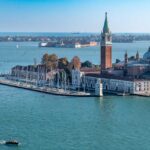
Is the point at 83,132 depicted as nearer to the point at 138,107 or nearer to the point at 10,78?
the point at 138,107

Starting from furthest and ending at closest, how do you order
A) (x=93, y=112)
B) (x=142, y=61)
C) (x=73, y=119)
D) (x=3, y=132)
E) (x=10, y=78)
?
(x=10, y=78)
(x=142, y=61)
(x=93, y=112)
(x=73, y=119)
(x=3, y=132)

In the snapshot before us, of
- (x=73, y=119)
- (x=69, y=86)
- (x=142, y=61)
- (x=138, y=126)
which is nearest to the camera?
(x=138, y=126)

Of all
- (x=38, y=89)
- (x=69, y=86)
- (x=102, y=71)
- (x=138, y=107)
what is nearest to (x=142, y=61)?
(x=102, y=71)

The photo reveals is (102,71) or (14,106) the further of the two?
(102,71)

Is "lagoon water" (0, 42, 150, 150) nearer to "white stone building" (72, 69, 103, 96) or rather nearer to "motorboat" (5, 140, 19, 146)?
"motorboat" (5, 140, 19, 146)

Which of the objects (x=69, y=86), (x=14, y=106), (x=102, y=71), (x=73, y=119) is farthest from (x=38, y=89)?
(x=73, y=119)

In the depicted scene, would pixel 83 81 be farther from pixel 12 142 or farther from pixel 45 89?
pixel 12 142

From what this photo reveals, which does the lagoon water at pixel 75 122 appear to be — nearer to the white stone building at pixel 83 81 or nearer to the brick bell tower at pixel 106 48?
the white stone building at pixel 83 81

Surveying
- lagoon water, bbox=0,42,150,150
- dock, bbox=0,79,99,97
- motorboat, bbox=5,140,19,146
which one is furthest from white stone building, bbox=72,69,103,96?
motorboat, bbox=5,140,19,146

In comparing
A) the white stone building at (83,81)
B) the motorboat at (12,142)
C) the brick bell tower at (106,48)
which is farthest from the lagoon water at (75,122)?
the brick bell tower at (106,48)
